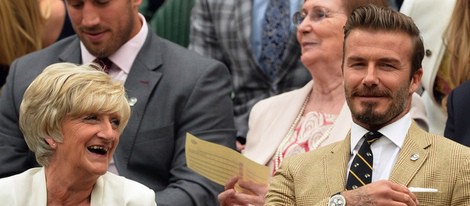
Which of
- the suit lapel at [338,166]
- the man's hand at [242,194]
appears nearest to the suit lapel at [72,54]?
the man's hand at [242,194]

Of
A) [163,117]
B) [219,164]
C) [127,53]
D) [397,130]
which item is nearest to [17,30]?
[127,53]

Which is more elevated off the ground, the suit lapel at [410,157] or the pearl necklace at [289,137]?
the suit lapel at [410,157]

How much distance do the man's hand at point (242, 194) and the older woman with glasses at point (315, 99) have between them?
1.46 feet

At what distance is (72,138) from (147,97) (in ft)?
3.88

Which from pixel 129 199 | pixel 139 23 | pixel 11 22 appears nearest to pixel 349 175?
pixel 129 199

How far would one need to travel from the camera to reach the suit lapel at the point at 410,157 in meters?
5.02

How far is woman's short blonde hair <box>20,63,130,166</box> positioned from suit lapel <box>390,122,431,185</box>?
117cm

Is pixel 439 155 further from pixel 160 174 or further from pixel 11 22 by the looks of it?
pixel 11 22

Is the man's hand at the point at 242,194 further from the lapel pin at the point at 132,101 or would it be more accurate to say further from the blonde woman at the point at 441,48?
the blonde woman at the point at 441,48

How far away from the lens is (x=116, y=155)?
21.6ft

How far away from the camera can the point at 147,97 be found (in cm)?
666

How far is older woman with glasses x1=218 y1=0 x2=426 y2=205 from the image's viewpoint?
652 cm

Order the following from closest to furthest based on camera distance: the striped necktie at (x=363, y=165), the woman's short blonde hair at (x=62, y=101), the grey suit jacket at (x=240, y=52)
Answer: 1. the striped necktie at (x=363, y=165)
2. the woman's short blonde hair at (x=62, y=101)
3. the grey suit jacket at (x=240, y=52)

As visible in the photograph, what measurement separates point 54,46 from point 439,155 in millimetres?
2654
